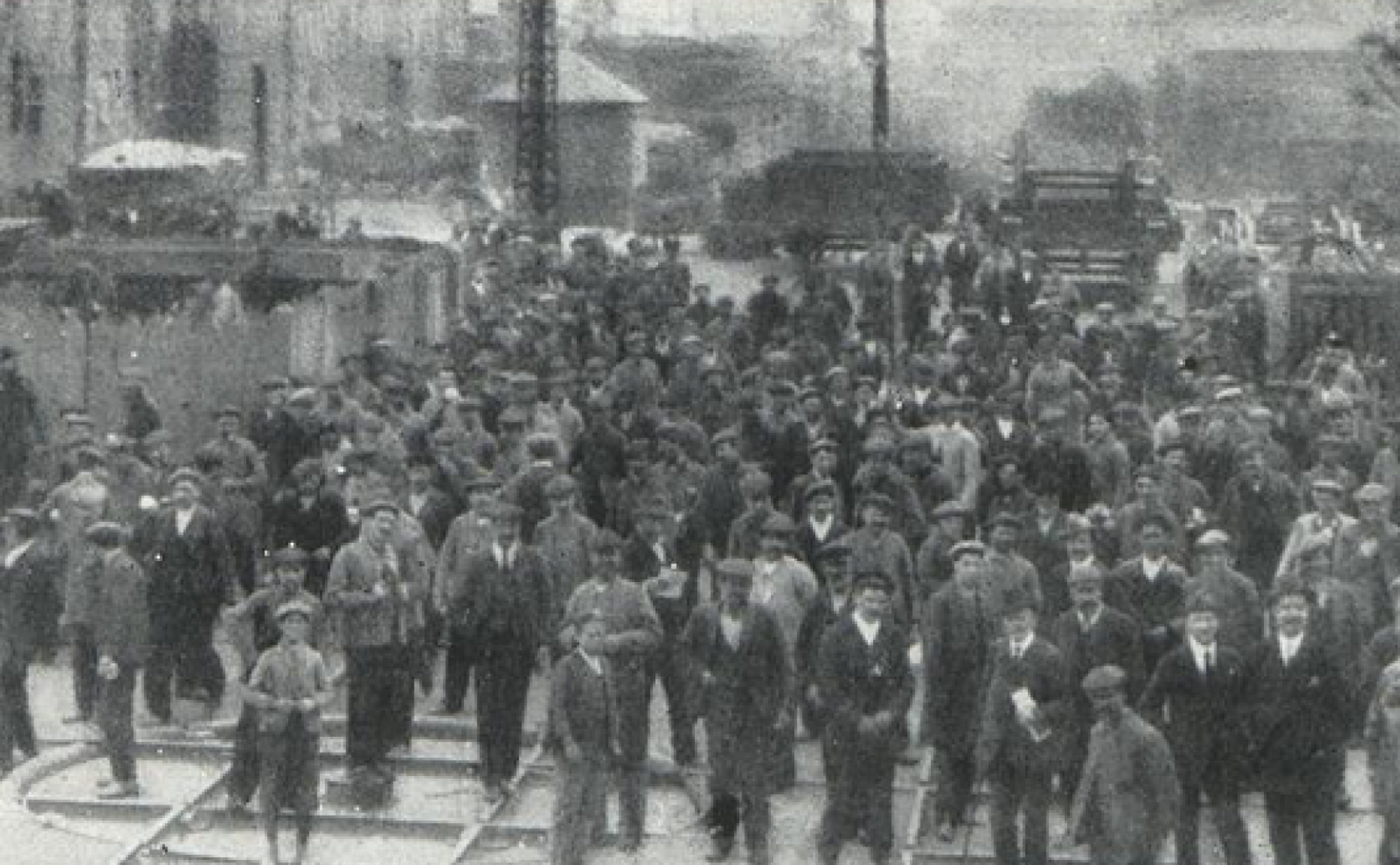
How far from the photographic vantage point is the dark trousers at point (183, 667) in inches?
606

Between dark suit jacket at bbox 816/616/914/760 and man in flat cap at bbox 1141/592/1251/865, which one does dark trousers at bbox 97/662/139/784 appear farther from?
man in flat cap at bbox 1141/592/1251/865

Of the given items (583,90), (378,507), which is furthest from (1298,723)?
(583,90)

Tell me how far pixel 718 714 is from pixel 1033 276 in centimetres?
1780

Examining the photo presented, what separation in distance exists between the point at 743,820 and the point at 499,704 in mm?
1872

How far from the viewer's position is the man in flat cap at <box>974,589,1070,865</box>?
12148mm

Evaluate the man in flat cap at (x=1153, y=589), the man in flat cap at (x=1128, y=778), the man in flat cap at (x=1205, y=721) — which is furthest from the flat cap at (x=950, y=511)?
the man in flat cap at (x=1128, y=778)

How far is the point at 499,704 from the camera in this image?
14109 millimetres

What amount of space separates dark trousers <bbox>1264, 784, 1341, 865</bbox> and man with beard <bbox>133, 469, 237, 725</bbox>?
6665 millimetres

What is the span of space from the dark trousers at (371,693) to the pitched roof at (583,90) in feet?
131

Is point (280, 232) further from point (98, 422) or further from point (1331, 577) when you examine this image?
point (1331, 577)

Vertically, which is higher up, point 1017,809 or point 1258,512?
point 1258,512

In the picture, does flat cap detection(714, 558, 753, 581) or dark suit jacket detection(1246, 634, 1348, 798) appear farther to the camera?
flat cap detection(714, 558, 753, 581)

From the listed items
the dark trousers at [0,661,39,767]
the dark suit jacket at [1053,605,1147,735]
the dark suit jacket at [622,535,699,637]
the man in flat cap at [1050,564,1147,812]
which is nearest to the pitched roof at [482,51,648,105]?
the dark suit jacket at [622,535,699,637]

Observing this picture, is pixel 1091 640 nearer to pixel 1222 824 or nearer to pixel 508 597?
pixel 1222 824
